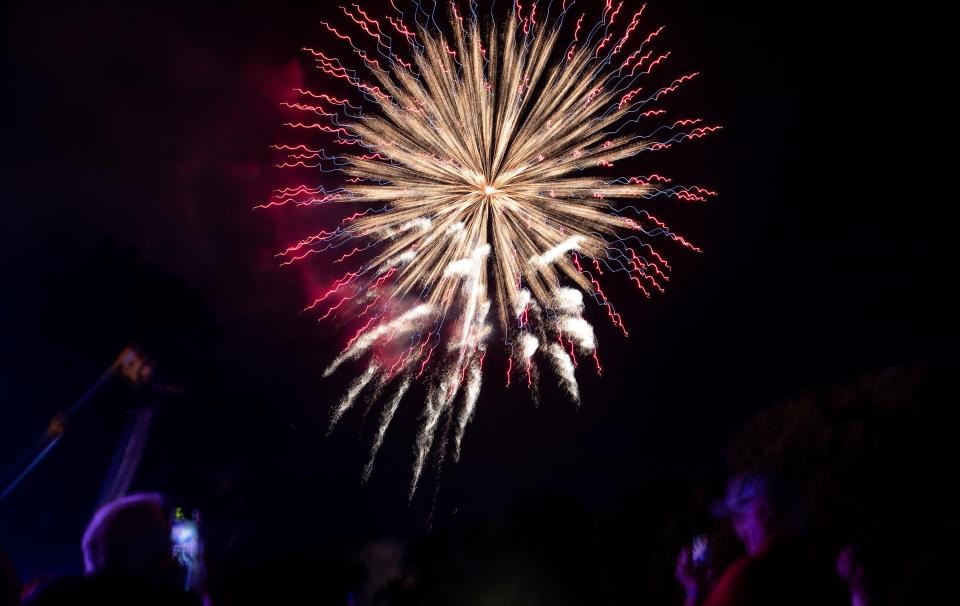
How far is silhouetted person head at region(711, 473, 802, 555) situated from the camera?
304 centimetres

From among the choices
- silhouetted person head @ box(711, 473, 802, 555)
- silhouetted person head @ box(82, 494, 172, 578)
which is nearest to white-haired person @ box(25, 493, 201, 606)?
silhouetted person head @ box(82, 494, 172, 578)

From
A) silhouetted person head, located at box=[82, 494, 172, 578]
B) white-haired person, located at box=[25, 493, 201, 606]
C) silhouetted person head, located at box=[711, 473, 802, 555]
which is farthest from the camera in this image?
silhouetted person head, located at box=[711, 473, 802, 555]

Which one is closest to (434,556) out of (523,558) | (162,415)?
(523,558)

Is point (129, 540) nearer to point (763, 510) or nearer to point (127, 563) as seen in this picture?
point (127, 563)

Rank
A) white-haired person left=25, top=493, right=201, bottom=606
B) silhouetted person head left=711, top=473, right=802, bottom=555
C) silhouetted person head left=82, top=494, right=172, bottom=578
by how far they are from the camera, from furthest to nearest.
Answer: silhouetted person head left=711, top=473, right=802, bottom=555 < silhouetted person head left=82, top=494, right=172, bottom=578 < white-haired person left=25, top=493, right=201, bottom=606

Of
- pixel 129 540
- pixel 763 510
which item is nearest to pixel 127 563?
pixel 129 540

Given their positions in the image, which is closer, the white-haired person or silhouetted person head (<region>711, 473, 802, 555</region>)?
the white-haired person

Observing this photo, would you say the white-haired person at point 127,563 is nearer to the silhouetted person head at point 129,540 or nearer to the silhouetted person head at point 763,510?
the silhouetted person head at point 129,540

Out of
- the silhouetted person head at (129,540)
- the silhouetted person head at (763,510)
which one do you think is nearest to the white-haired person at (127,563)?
the silhouetted person head at (129,540)

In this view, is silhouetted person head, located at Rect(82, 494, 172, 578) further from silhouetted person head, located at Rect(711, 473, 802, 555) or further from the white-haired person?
silhouetted person head, located at Rect(711, 473, 802, 555)

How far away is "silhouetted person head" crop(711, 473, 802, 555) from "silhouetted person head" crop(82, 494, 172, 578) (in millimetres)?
2520

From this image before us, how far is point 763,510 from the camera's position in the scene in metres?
3.07

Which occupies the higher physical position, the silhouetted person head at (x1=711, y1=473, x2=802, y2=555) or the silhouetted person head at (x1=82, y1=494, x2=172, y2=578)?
the silhouetted person head at (x1=711, y1=473, x2=802, y2=555)

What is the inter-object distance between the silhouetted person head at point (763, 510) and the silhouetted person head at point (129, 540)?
2.52 m
